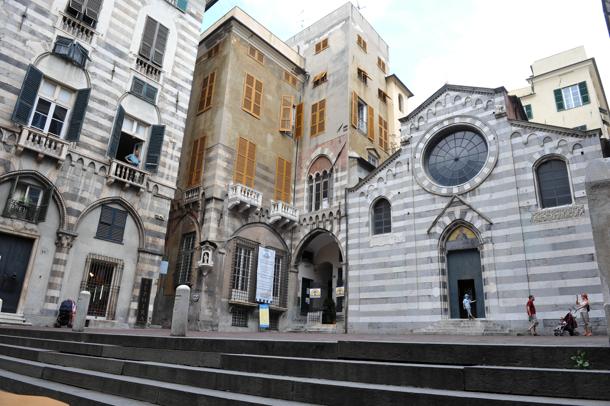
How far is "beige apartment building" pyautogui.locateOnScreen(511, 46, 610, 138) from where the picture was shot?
27.8 metres

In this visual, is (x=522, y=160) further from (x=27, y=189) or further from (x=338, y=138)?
(x=27, y=189)

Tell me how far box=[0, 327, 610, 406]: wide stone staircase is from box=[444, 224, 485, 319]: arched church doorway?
1458 centimetres

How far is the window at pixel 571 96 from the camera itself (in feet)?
93.2

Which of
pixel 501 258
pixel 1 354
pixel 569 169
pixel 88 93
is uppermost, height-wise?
pixel 88 93

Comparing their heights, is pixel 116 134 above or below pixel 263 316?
above

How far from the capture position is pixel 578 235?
1694 cm

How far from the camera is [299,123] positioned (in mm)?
28734

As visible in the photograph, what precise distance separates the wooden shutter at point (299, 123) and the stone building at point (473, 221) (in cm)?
664

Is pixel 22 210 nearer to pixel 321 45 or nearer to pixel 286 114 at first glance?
pixel 286 114

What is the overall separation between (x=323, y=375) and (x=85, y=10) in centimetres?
1952

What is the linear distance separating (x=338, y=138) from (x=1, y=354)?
20.3 meters

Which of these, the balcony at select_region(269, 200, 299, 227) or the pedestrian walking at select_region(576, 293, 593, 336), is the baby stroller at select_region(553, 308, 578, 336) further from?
the balcony at select_region(269, 200, 299, 227)

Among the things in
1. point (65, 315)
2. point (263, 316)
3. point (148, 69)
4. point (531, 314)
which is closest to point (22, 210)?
point (65, 315)

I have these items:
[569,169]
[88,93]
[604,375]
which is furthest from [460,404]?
[88,93]
